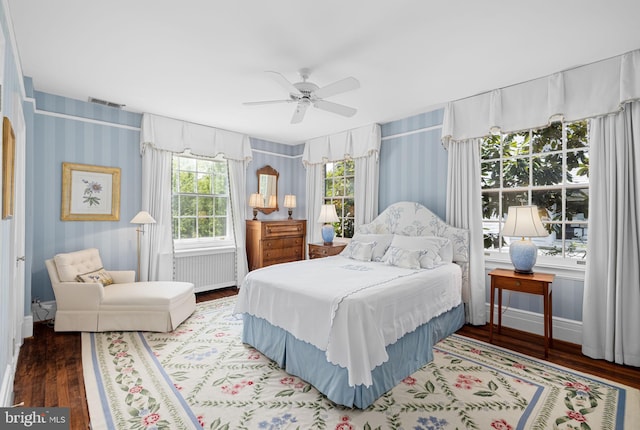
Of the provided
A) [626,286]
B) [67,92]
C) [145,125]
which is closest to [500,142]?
[626,286]

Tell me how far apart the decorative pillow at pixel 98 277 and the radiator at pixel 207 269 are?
1.04 m

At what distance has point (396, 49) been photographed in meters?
2.64

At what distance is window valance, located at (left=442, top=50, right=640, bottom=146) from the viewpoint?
2.74m

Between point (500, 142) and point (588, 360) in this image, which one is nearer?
point (588, 360)

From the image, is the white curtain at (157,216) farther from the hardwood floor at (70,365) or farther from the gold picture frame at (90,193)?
the hardwood floor at (70,365)

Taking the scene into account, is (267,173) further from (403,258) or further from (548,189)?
(548,189)

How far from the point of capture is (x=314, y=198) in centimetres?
581

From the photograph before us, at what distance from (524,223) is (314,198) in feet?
11.5

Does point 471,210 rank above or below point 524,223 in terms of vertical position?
above

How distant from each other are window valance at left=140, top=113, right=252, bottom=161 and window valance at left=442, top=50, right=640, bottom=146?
3.33 m

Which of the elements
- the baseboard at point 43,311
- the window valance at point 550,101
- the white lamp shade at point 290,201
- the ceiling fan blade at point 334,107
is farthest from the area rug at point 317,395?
the white lamp shade at point 290,201

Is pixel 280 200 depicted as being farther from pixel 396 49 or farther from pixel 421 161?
pixel 396 49

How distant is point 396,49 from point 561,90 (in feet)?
5.83

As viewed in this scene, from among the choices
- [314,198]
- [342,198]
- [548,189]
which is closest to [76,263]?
[314,198]
